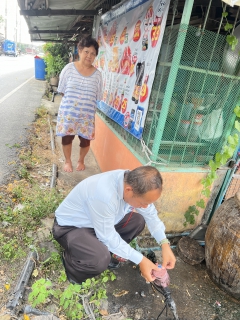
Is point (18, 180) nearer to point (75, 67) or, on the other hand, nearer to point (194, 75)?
point (75, 67)

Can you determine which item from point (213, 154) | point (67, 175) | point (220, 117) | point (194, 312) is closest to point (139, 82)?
point (220, 117)

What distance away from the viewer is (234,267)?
2293 mm

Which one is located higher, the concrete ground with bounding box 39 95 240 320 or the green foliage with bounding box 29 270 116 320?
the green foliage with bounding box 29 270 116 320

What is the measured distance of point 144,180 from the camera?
1.70m

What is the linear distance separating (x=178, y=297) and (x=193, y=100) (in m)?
2.08

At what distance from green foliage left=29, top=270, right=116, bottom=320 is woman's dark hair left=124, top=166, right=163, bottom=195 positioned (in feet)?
3.25

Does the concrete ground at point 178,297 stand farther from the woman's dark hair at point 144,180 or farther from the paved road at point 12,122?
the paved road at point 12,122

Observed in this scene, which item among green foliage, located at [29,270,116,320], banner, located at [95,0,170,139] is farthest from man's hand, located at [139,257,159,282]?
banner, located at [95,0,170,139]

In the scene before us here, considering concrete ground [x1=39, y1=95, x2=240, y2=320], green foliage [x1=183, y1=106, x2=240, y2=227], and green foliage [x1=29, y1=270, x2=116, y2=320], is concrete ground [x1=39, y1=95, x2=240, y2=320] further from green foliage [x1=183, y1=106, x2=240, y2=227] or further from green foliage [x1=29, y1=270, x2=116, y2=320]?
green foliage [x1=183, y1=106, x2=240, y2=227]

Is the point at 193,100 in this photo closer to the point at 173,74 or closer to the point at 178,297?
the point at 173,74

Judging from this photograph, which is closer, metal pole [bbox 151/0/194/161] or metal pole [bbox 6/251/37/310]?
metal pole [bbox 6/251/37/310]

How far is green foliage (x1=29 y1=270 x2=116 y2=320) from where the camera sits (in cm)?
185

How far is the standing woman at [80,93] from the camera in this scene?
139 inches

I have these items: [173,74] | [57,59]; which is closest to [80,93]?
[173,74]
